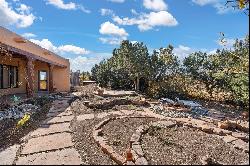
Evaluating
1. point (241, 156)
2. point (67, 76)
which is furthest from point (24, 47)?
point (241, 156)

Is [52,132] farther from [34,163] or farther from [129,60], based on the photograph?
[129,60]

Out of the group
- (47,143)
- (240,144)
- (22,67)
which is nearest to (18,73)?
(22,67)

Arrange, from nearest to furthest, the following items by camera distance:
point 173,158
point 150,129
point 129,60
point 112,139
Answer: point 173,158
point 112,139
point 150,129
point 129,60

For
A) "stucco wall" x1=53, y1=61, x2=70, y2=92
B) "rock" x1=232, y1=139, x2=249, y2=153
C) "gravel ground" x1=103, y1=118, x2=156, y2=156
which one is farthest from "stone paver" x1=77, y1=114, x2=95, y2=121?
"stucco wall" x1=53, y1=61, x2=70, y2=92

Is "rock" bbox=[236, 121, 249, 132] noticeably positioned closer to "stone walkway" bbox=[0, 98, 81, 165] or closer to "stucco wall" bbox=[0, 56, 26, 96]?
"stone walkway" bbox=[0, 98, 81, 165]

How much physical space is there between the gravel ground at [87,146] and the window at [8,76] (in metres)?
8.82

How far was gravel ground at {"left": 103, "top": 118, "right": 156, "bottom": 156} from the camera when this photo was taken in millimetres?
5299

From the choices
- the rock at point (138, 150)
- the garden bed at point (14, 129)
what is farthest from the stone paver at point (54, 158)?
the garden bed at point (14, 129)

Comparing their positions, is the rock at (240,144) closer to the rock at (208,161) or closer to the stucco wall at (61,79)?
the rock at (208,161)

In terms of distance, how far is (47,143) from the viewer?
5.80 metres

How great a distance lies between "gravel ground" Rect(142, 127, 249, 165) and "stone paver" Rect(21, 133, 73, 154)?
1.52 m

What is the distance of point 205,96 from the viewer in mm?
17812

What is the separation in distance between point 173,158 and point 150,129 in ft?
6.14

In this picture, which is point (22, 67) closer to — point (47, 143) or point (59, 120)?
point (59, 120)
